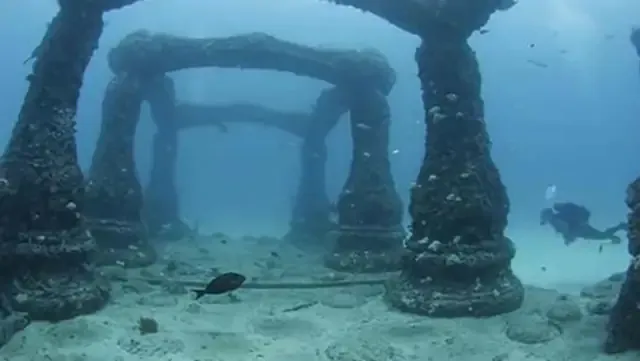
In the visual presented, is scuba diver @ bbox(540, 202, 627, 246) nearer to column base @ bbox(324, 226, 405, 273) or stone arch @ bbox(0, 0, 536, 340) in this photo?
column base @ bbox(324, 226, 405, 273)

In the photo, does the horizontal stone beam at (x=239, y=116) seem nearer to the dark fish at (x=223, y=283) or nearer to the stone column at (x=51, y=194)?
the stone column at (x=51, y=194)

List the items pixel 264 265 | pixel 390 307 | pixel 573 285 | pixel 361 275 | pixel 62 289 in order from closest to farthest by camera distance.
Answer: pixel 62 289, pixel 390 307, pixel 361 275, pixel 573 285, pixel 264 265

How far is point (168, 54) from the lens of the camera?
1577 cm

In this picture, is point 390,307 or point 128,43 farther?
point 128,43

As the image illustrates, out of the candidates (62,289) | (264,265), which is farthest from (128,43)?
(62,289)

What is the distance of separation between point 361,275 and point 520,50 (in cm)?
9162

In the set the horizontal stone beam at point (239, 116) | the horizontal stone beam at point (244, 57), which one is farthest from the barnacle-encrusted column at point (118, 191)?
the horizontal stone beam at point (239, 116)

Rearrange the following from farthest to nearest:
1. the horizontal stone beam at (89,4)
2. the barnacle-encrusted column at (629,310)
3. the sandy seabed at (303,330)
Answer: the horizontal stone beam at (89,4)
the sandy seabed at (303,330)
the barnacle-encrusted column at (629,310)

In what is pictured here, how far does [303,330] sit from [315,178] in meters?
11.9

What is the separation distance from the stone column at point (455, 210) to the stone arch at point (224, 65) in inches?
149

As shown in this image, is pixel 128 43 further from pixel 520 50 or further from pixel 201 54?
pixel 520 50

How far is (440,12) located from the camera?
9.95 m

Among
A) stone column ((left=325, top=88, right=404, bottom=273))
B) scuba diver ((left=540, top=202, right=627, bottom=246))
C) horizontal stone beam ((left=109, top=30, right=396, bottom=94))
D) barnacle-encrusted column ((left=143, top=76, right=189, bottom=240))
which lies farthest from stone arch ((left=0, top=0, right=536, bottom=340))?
barnacle-encrusted column ((left=143, top=76, right=189, bottom=240))

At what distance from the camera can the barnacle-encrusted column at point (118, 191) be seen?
1363 centimetres
